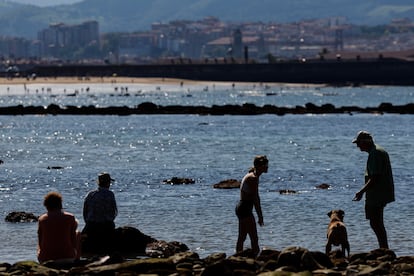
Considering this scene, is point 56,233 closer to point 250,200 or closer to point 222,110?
point 250,200

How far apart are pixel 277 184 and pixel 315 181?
182 cm

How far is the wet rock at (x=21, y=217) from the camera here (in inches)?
1166

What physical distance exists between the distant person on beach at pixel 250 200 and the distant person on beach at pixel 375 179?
4.91 feet

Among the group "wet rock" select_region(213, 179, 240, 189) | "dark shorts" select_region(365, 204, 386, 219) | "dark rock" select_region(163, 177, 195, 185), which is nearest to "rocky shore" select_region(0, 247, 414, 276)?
"dark shorts" select_region(365, 204, 386, 219)

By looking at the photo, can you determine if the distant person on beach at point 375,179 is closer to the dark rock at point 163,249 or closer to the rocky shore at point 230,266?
the rocky shore at point 230,266

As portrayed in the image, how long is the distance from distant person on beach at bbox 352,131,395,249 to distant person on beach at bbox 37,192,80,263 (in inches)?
179

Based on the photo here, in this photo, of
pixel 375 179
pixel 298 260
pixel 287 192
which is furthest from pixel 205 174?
pixel 298 260

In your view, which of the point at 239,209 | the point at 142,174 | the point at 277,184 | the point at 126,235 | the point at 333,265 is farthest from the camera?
the point at 142,174

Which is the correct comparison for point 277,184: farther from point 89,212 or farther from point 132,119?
point 132,119

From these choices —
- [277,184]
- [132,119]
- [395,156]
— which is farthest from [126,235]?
[132,119]

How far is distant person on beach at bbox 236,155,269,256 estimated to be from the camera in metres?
20.1

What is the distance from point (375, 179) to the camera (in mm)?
20297

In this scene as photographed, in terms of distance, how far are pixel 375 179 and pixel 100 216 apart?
4.63 meters

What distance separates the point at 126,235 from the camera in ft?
76.6
